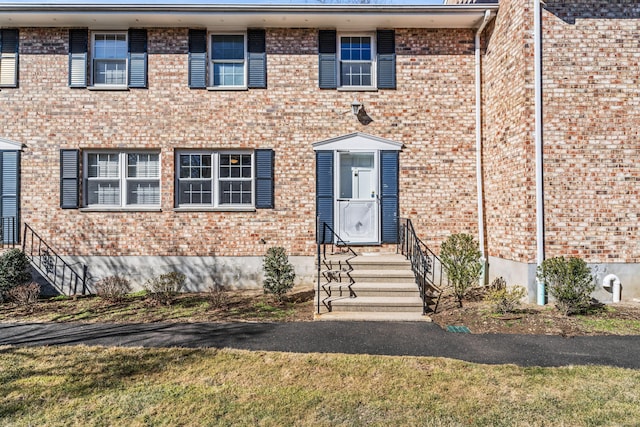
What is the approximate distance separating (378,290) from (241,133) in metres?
4.76

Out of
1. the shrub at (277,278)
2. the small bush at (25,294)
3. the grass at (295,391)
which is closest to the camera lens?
the grass at (295,391)

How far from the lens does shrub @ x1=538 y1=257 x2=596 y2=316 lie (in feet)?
21.9

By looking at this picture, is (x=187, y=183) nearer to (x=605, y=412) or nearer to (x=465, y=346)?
(x=465, y=346)

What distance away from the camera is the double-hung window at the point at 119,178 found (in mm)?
9031

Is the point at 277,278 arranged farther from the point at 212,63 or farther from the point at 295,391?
the point at 212,63

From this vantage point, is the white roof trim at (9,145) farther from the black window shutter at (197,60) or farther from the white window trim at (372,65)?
the white window trim at (372,65)

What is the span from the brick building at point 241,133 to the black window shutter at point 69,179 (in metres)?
0.03

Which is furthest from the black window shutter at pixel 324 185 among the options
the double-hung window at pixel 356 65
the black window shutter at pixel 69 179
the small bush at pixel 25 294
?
the small bush at pixel 25 294

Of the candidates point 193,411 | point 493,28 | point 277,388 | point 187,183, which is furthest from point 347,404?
point 493,28

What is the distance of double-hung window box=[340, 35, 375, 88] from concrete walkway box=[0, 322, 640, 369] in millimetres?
5731

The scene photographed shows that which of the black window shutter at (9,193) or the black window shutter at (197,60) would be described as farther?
the black window shutter at (197,60)

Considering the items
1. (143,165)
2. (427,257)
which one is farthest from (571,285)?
(143,165)

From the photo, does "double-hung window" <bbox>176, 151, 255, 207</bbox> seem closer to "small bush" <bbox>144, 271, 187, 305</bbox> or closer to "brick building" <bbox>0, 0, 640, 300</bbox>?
"brick building" <bbox>0, 0, 640, 300</bbox>

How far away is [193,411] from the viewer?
3525 millimetres
